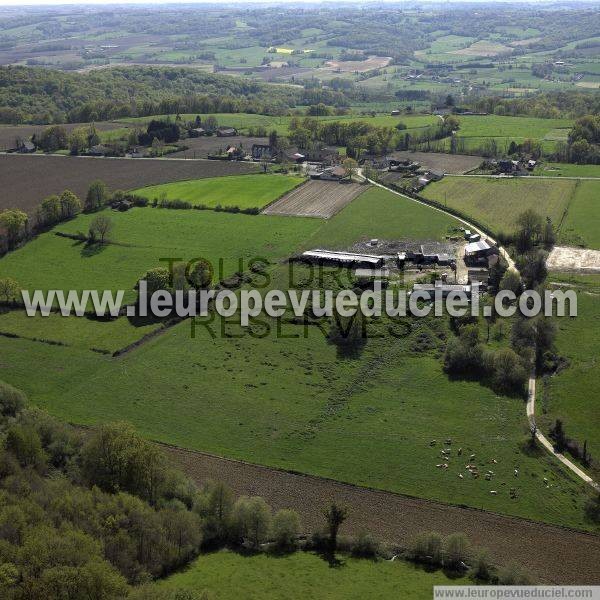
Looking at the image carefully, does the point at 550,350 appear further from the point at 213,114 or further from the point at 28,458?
the point at 213,114

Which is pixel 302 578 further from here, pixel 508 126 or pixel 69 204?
pixel 508 126

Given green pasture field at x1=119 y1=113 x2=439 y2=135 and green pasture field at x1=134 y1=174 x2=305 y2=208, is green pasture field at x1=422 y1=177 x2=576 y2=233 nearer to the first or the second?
green pasture field at x1=134 y1=174 x2=305 y2=208

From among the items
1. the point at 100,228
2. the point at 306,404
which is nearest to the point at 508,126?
the point at 100,228

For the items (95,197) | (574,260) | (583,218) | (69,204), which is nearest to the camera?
(574,260)

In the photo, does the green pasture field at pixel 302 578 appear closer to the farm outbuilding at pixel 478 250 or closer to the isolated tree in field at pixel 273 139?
the farm outbuilding at pixel 478 250

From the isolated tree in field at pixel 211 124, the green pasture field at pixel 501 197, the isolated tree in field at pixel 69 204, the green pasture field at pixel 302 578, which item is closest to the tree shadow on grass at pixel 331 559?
the green pasture field at pixel 302 578

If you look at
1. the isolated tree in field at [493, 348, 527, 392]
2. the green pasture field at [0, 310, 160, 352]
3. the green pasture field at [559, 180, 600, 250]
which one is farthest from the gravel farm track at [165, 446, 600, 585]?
the green pasture field at [559, 180, 600, 250]

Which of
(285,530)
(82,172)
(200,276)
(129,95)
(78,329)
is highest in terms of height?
(129,95)

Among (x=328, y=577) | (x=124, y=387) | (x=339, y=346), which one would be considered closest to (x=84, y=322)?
(x=124, y=387)
